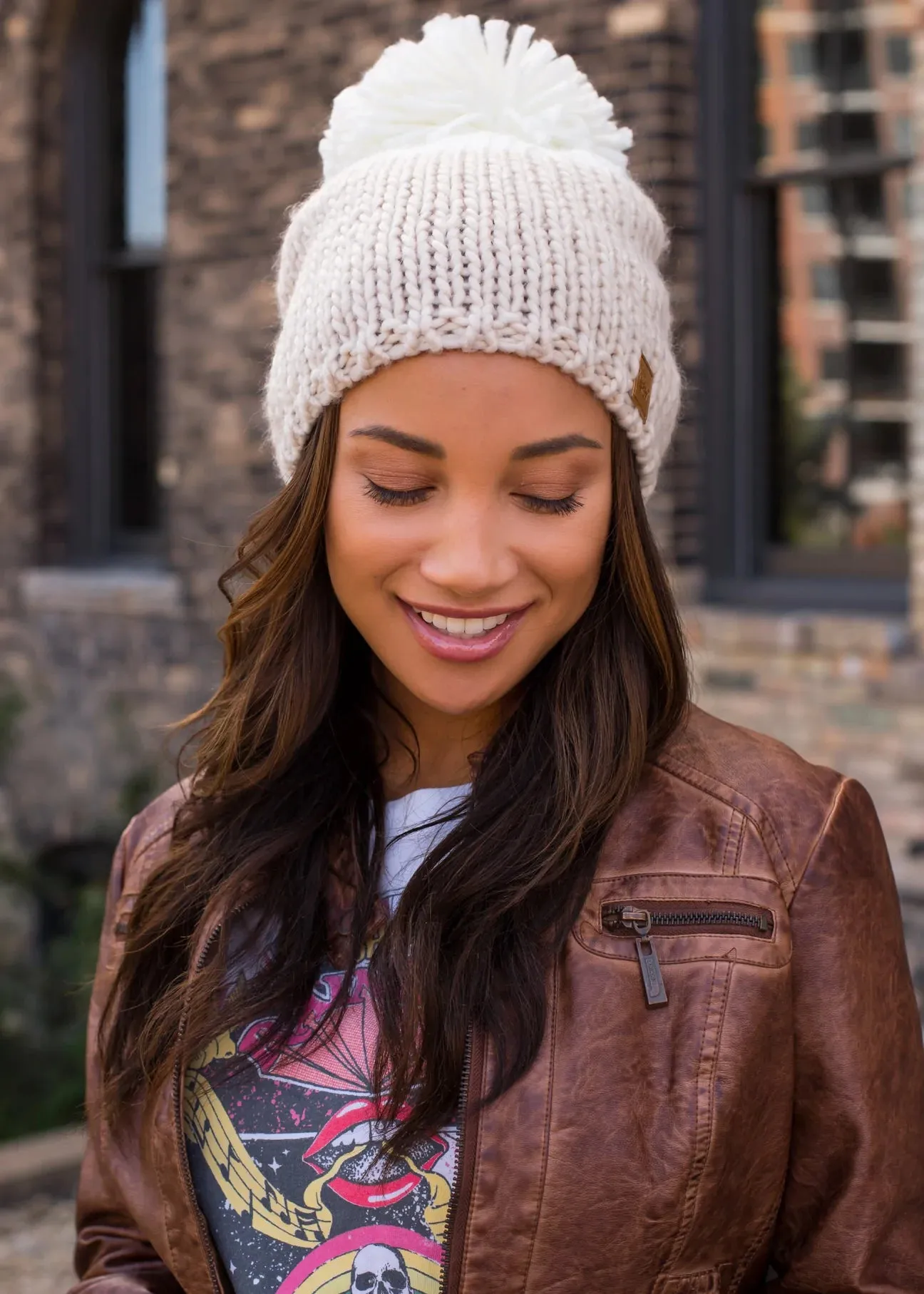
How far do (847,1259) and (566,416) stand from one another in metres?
0.88

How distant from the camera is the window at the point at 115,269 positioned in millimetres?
7145

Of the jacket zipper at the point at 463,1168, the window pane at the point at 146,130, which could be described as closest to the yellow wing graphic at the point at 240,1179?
the jacket zipper at the point at 463,1168

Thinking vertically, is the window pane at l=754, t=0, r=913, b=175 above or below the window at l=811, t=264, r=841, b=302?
above

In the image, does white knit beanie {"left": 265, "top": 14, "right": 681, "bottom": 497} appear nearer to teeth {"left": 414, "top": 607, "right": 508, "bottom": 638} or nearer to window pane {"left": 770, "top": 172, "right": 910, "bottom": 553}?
teeth {"left": 414, "top": 607, "right": 508, "bottom": 638}

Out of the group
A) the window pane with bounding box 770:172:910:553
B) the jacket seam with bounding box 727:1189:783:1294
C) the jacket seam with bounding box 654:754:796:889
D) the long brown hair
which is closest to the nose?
the long brown hair

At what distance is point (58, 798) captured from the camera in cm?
716

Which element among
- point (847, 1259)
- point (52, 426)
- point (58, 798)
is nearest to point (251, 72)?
point (52, 426)

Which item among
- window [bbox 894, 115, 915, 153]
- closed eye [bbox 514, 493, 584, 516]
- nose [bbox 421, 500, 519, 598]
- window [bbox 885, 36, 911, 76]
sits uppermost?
window [bbox 885, 36, 911, 76]

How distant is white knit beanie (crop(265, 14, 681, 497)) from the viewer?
1.55 m

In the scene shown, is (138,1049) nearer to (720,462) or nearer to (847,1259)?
(847,1259)

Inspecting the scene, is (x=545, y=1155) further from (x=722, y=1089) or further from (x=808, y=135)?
(x=808, y=135)

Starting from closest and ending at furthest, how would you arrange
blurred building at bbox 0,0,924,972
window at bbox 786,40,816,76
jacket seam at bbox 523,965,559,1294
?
jacket seam at bbox 523,965,559,1294
blurred building at bbox 0,0,924,972
window at bbox 786,40,816,76

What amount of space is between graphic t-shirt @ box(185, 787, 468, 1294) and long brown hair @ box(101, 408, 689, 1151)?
31 millimetres

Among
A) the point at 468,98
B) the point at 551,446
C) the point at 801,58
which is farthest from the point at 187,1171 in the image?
the point at 801,58
